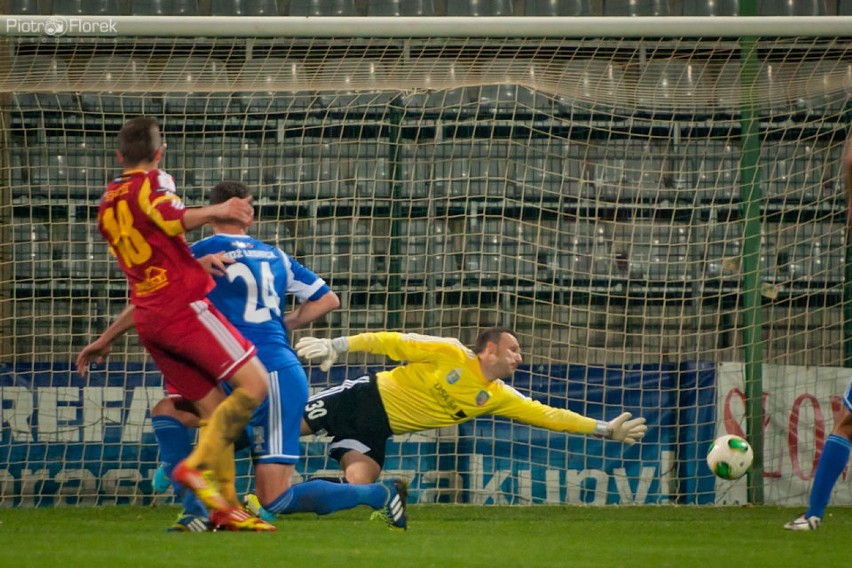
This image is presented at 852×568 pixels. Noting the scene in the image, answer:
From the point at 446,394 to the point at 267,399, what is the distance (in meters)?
1.68

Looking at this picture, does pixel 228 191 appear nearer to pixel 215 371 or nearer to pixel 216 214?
pixel 216 214

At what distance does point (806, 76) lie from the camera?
843cm

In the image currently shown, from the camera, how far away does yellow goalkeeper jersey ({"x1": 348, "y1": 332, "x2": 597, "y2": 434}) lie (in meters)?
6.84

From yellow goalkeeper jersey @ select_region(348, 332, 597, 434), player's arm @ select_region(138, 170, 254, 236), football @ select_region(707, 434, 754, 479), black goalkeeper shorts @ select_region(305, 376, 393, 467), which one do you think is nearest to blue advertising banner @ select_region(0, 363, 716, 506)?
yellow goalkeeper jersey @ select_region(348, 332, 597, 434)

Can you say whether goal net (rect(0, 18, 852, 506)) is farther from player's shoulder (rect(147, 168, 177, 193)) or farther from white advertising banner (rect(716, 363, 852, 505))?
player's shoulder (rect(147, 168, 177, 193))

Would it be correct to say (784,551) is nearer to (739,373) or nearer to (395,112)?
(739,373)

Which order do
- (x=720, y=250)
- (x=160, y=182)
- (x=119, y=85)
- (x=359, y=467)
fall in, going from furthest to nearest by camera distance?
(x=720, y=250) → (x=119, y=85) → (x=359, y=467) → (x=160, y=182)

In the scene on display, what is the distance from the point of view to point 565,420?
680cm

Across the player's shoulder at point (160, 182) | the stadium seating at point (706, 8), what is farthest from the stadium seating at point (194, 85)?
the stadium seating at point (706, 8)

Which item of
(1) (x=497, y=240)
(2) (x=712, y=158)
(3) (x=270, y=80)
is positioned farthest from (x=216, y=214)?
(2) (x=712, y=158)

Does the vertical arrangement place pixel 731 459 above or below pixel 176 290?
below

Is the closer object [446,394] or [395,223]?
[446,394]

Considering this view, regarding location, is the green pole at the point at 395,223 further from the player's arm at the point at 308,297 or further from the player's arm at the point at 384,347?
the player's arm at the point at 308,297

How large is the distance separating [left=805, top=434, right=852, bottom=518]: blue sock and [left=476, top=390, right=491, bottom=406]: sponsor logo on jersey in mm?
1917
